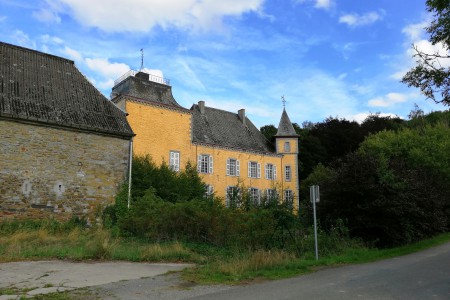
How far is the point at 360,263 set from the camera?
12.3m

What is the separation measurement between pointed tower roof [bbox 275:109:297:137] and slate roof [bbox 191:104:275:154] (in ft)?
→ 6.35

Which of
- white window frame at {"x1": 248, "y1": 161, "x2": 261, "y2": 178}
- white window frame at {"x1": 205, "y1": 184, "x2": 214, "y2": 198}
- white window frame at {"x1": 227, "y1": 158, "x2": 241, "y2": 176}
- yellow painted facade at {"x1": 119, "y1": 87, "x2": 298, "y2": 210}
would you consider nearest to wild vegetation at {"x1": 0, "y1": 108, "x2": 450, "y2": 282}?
white window frame at {"x1": 205, "y1": 184, "x2": 214, "y2": 198}

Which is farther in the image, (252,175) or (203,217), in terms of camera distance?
(252,175)

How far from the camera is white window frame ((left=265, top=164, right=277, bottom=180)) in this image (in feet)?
136

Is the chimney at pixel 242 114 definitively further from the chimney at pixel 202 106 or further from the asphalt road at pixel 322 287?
the asphalt road at pixel 322 287

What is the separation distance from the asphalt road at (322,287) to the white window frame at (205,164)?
84.0 ft

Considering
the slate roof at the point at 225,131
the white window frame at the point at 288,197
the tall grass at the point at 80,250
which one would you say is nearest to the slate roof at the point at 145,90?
the slate roof at the point at 225,131

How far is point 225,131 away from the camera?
40.6m

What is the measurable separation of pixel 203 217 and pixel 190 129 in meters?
18.8

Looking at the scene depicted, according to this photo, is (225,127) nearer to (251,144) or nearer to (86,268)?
(251,144)

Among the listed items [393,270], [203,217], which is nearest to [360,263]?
[393,270]

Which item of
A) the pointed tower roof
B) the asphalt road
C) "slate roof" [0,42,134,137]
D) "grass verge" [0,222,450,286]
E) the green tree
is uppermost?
the pointed tower roof

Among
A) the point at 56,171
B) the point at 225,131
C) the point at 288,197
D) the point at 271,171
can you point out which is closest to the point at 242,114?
the point at 225,131

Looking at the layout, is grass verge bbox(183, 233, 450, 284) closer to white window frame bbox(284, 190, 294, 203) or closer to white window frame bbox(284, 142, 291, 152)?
white window frame bbox(284, 190, 294, 203)
